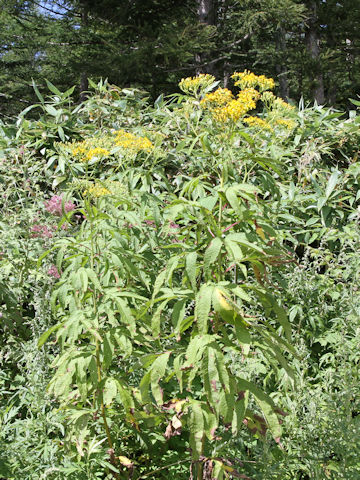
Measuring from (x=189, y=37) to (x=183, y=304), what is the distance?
8.88 metres

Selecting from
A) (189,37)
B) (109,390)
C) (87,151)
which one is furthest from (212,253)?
(189,37)

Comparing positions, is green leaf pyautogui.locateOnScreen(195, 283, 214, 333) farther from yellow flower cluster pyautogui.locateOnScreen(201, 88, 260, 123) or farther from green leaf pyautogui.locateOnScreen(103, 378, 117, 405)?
yellow flower cluster pyautogui.locateOnScreen(201, 88, 260, 123)

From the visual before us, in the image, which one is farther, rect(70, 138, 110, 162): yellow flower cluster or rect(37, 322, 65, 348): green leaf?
rect(70, 138, 110, 162): yellow flower cluster

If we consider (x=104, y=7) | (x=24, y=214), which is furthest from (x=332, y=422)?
(x=104, y=7)

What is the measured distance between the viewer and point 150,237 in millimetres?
2672

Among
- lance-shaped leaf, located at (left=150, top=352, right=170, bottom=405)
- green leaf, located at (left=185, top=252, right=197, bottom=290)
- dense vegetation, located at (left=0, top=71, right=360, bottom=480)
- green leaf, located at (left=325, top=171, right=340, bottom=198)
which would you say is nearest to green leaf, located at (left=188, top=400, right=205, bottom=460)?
dense vegetation, located at (left=0, top=71, right=360, bottom=480)

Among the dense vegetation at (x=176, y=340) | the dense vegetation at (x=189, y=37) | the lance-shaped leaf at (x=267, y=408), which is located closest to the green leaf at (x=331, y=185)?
the dense vegetation at (x=176, y=340)

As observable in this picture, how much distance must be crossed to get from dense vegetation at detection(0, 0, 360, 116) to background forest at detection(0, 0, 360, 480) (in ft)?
16.2

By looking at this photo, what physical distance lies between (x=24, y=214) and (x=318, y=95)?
37.5ft

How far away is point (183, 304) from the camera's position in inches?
74.0

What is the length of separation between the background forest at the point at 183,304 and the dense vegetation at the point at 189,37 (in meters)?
4.95

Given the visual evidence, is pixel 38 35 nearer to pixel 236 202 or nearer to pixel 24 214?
pixel 24 214

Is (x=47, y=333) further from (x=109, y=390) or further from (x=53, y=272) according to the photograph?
(x=53, y=272)

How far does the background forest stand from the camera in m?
1.88
